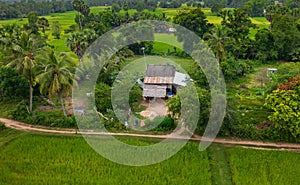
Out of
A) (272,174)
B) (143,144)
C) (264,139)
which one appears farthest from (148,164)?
(264,139)

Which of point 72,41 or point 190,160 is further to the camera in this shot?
point 72,41

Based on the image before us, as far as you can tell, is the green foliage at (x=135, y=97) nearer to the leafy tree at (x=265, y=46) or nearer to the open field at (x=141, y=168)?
the open field at (x=141, y=168)

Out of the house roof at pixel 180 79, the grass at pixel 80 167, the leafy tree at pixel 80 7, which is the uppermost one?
the leafy tree at pixel 80 7

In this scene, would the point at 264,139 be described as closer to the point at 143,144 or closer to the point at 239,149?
the point at 239,149

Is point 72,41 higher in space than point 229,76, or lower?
higher

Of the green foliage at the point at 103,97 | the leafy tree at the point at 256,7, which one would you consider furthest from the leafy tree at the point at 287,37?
the leafy tree at the point at 256,7

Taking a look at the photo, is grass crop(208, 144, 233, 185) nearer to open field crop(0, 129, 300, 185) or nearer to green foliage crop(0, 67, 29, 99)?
open field crop(0, 129, 300, 185)
